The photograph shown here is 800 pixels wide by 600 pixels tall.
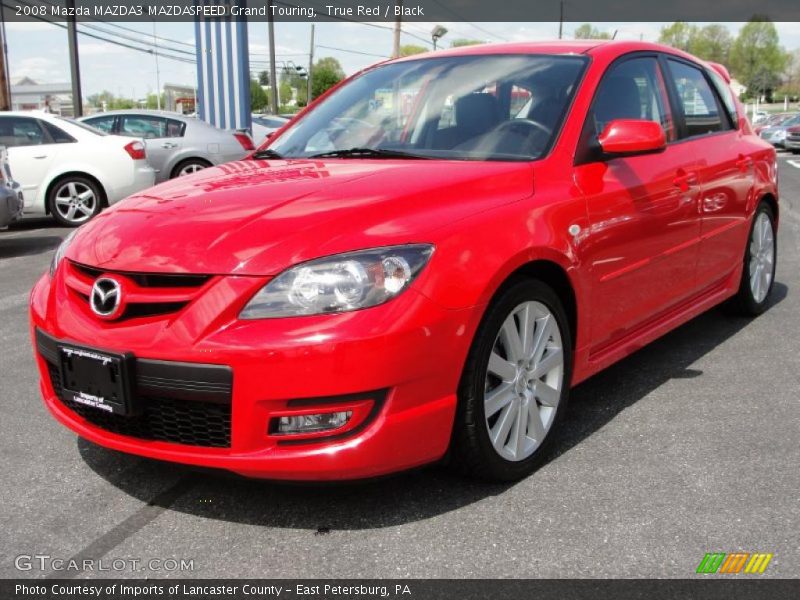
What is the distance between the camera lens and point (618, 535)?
2688 mm

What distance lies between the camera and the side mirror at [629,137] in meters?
3.40

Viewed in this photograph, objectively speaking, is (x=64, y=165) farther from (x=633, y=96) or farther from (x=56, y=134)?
(x=633, y=96)

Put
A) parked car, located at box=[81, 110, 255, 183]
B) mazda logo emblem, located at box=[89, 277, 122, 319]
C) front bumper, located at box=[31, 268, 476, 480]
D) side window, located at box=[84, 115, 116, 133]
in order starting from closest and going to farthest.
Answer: front bumper, located at box=[31, 268, 476, 480] → mazda logo emblem, located at box=[89, 277, 122, 319] → parked car, located at box=[81, 110, 255, 183] → side window, located at box=[84, 115, 116, 133]

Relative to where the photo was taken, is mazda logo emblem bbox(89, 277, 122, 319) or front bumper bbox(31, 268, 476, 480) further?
mazda logo emblem bbox(89, 277, 122, 319)

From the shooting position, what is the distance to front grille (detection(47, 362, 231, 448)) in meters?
2.62

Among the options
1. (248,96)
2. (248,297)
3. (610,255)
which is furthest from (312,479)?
(248,96)

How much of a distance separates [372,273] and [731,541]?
136 cm

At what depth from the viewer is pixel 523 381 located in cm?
308

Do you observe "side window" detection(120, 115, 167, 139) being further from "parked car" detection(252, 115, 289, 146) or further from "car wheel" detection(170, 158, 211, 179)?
"parked car" detection(252, 115, 289, 146)

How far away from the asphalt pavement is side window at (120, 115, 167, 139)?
32.7 ft

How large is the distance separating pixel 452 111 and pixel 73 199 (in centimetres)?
836

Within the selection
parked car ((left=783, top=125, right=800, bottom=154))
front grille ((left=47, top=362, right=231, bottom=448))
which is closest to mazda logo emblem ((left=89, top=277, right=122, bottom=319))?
front grille ((left=47, top=362, right=231, bottom=448))

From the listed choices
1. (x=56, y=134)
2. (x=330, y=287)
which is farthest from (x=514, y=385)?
(x=56, y=134)

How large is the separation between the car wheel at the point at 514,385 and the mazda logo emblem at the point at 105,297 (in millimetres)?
1121
